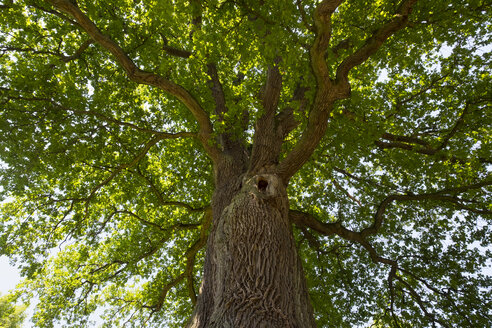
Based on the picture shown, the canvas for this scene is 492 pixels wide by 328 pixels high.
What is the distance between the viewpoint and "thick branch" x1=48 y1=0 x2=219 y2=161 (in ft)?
15.9

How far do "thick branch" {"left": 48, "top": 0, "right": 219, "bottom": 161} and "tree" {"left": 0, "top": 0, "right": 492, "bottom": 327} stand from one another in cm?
3

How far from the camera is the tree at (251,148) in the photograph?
4621 millimetres

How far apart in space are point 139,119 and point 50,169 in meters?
2.74

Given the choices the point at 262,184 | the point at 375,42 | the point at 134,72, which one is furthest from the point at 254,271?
the point at 134,72

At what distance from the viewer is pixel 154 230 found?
922 cm

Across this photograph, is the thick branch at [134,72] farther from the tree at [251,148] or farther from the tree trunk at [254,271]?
the tree trunk at [254,271]

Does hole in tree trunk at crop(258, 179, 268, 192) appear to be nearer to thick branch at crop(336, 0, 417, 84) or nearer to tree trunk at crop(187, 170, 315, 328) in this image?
tree trunk at crop(187, 170, 315, 328)

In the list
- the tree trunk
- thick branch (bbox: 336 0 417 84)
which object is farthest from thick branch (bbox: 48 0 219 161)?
thick branch (bbox: 336 0 417 84)

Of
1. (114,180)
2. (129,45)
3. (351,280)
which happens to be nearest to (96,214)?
(114,180)

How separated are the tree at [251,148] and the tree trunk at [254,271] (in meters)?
0.03

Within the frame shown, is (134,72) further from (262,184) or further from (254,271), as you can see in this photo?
(254,271)

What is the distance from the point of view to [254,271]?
3.31 metres

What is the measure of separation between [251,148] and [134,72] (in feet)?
10.9

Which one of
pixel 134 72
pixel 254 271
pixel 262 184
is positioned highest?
pixel 134 72
